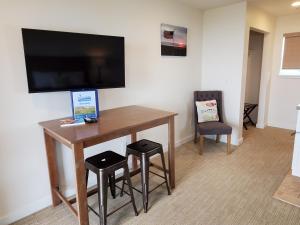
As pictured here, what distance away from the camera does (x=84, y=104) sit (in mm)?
2139

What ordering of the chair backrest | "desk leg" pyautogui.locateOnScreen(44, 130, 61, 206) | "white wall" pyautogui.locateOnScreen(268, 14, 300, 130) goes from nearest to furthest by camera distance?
"desk leg" pyautogui.locateOnScreen(44, 130, 61, 206)
the chair backrest
"white wall" pyautogui.locateOnScreen(268, 14, 300, 130)

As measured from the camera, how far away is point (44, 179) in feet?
7.27

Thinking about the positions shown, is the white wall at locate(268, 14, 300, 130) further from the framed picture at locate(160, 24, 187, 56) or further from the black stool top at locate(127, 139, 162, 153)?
the black stool top at locate(127, 139, 162, 153)

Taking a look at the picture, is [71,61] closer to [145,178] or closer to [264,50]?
[145,178]

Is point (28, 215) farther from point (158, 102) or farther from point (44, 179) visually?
point (158, 102)

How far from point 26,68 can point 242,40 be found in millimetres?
3133

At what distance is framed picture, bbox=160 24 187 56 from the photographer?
10.6 ft

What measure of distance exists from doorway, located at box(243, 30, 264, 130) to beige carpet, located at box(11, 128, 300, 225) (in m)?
1.48

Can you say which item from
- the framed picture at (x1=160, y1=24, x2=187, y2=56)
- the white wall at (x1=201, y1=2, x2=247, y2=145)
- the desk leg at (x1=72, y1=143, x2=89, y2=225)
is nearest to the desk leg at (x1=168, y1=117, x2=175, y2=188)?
the desk leg at (x1=72, y1=143, x2=89, y2=225)

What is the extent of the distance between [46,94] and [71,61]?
1.35 ft

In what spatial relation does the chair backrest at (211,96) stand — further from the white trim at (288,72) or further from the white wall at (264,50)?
the white trim at (288,72)

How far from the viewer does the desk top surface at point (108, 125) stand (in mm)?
1705

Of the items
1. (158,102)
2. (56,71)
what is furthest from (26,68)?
(158,102)

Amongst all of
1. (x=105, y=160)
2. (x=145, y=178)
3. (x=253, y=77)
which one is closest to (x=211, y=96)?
(x=253, y=77)
